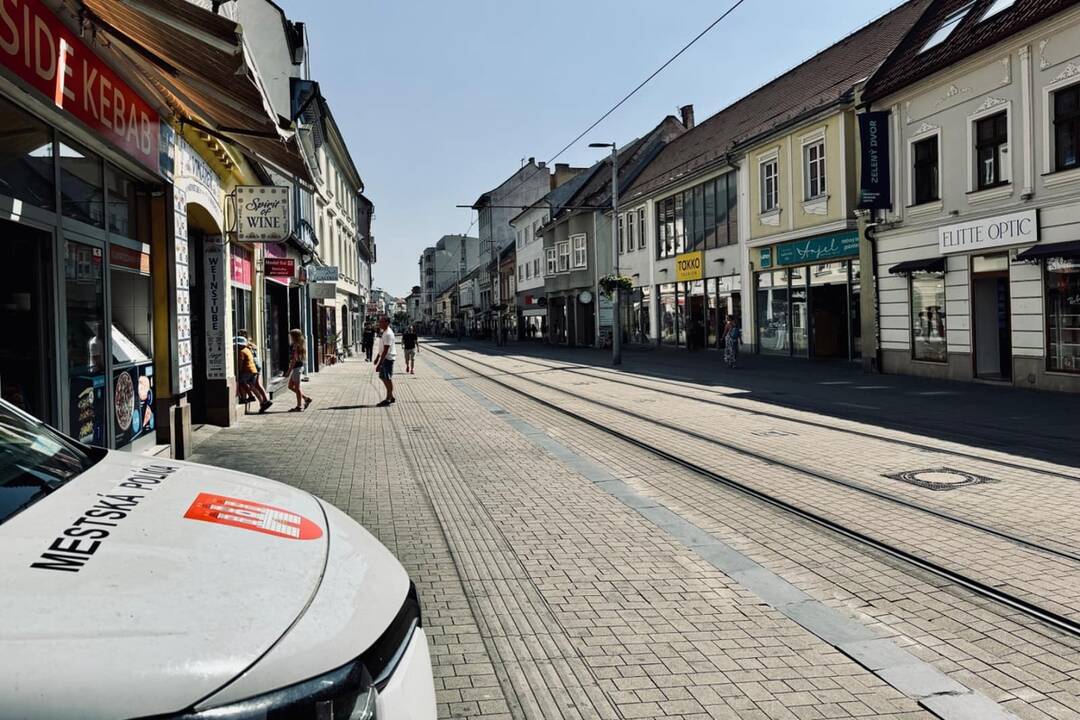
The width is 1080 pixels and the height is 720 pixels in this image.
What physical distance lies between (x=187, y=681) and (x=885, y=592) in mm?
4234

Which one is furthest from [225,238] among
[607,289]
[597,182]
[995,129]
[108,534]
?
[597,182]

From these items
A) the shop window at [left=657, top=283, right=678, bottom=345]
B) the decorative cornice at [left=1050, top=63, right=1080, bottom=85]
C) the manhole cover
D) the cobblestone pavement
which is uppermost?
the decorative cornice at [left=1050, top=63, right=1080, bottom=85]

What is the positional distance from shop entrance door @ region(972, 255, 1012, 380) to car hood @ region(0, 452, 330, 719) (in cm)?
1866

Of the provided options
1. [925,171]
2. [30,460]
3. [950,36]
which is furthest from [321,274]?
[30,460]

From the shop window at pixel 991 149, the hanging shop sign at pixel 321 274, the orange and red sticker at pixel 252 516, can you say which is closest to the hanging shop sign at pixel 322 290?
the hanging shop sign at pixel 321 274

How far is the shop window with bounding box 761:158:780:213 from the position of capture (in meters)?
27.8

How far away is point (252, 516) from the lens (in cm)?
254

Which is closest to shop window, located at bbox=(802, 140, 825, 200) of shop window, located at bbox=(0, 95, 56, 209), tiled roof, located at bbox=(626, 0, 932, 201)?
tiled roof, located at bbox=(626, 0, 932, 201)

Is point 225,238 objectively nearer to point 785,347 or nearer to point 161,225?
point 161,225

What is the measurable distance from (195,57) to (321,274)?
21.2m

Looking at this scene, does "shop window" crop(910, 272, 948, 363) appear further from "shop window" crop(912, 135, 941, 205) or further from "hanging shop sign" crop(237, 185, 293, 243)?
"hanging shop sign" crop(237, 185, 293, 243)

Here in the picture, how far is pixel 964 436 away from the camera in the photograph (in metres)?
10.6

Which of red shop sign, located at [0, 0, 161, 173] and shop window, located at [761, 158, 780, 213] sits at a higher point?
shop window, located at [761, 158, 780, 213]

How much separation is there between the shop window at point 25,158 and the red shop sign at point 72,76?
32 centimetres
